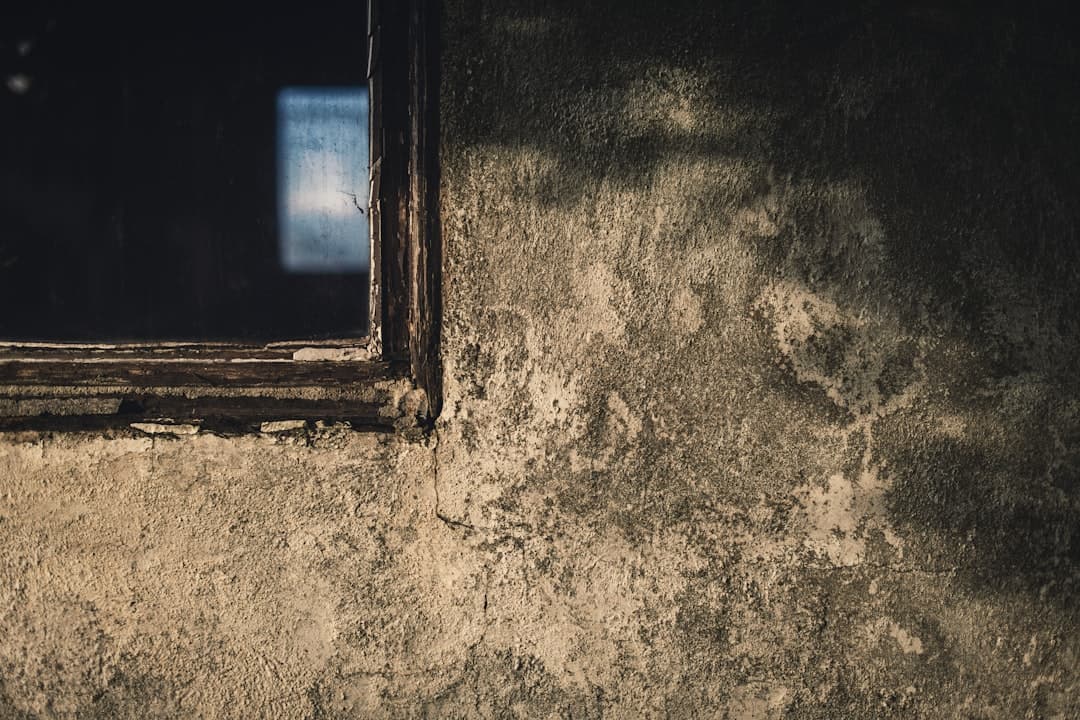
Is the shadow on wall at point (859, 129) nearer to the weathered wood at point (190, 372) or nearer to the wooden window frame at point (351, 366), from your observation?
the wooden window frame at point (351, 366)

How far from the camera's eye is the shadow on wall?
3.08ft

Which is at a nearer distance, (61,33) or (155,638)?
(155,638)

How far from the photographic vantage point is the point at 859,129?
0.95 meters

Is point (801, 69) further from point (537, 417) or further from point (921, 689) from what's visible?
point (921, 689)

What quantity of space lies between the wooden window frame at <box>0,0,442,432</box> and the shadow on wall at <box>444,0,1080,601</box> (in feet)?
0.33

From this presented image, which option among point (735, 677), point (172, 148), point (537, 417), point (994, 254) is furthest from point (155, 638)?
point (172, 148)

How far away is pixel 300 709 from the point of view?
1.01m

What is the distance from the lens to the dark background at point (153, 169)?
3098 mm

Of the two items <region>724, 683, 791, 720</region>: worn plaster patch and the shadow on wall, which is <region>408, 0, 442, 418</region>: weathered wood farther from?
<region>724, 683, 791, 720</region>: worn plaster patch

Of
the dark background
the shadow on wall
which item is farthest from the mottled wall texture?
the dark background

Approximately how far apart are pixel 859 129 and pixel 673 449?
0.55 metres

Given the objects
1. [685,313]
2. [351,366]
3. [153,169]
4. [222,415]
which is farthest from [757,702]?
[153,169]

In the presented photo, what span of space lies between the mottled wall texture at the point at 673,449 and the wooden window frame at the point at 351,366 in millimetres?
36

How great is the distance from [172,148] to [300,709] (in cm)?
299
